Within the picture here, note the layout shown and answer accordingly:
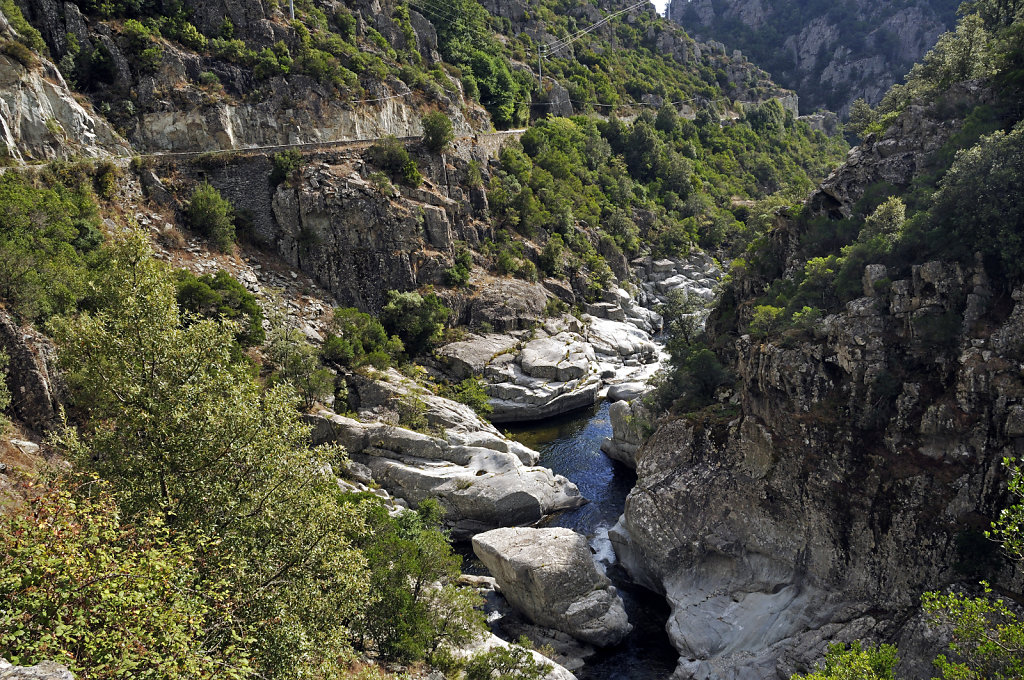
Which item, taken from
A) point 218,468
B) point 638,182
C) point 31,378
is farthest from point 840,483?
point 638,182

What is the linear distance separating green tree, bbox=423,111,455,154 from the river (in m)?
29.7

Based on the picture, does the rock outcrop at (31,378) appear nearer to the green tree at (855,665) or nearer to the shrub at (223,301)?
the shrub at (223,301)

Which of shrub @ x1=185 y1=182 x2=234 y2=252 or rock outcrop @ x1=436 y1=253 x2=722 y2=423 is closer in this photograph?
shrub @ x1=185 y1=182 x2=234 y2=252

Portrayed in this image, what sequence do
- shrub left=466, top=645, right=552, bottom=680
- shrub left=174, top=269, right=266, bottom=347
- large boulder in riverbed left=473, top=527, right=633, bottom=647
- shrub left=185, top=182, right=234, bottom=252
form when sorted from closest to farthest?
shrub left=466, top=645, right=552, bottom=680
large boulder in riverbed left=473, top=527, right=633, bottom=647
shrub left=174, top=269, right=266, bottom=347
shrub left=185, top=182, right=234, bottom=252

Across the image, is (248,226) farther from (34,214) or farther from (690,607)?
(690,607)

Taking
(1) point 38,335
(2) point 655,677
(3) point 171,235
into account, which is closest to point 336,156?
(3) point 171,235

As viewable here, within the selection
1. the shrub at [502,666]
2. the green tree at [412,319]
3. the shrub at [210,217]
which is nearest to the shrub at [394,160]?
the green tree at [412,319]

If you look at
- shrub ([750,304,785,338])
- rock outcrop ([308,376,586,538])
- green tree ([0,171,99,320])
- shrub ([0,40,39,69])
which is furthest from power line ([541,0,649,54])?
→ shrub ([750,304,785,338])

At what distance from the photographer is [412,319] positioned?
2053 inches

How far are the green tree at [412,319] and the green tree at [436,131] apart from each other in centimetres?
1711

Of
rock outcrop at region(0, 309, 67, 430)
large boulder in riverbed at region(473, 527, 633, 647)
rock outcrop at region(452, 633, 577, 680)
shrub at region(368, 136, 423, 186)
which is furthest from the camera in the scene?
shrub at region(368, 136, 423, 186)

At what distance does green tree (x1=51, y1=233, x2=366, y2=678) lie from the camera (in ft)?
45.4

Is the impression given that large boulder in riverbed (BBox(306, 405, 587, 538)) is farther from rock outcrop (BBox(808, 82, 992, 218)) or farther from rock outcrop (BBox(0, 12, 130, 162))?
rock outcrop (BBox(0, 12, 130, 162))

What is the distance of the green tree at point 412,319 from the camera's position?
171ft
